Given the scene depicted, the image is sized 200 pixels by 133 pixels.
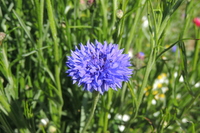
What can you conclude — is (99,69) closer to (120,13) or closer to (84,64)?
(84,64)

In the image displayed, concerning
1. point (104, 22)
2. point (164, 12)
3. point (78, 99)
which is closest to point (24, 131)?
point (78, 99)

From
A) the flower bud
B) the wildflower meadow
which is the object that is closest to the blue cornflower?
the wildflower meadow

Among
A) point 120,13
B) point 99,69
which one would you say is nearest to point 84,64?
point 99,69

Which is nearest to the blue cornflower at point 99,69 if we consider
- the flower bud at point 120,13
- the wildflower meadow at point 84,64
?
the wildflower meadow at point 84,64

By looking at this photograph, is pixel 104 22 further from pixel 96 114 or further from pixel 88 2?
pixel 96 114

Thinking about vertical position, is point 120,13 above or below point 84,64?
above

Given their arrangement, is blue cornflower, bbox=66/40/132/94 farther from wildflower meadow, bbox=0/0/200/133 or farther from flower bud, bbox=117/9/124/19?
flower bud, bbox=117/9/124/19

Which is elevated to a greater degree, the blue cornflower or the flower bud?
the flower bud

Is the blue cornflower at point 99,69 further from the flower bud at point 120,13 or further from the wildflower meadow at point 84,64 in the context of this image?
the flower bud at point 120,13
